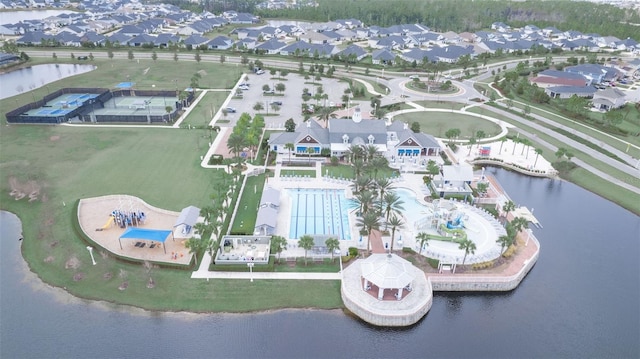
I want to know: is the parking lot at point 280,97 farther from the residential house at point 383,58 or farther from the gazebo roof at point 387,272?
the gazebo roof at point 387,272

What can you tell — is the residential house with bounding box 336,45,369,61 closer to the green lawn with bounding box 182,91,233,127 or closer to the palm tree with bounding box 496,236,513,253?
the green lawn with bounding box 182,91,233,127

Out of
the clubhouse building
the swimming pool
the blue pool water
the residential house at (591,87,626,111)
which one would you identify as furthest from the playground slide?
the residential house at (591,87,626,111)

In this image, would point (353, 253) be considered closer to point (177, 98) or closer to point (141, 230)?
point (141, 230)

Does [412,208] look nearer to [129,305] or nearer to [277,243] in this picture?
[277,243]

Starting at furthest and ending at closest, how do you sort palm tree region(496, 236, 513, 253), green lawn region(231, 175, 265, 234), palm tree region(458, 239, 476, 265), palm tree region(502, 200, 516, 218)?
palm tree region(502, 200, 516, 218) → green lawn region(231, 175, 265, 234) → palm tree region(496, 236, 513, 253) → palm tree region(458, 239, 476, 265)

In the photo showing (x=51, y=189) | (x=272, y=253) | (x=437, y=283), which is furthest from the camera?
(x=51, y=189)

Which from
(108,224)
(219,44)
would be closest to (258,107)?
(108,224)

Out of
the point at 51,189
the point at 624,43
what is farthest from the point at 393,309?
the point at 624,43
